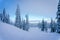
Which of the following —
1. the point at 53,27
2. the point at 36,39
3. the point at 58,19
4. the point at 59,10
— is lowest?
the point at 53,27

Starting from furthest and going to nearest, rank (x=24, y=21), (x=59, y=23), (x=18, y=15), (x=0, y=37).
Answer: (x=24, y=21), (x=18, y=15), (x=59, y=23), (x=0, y=37)

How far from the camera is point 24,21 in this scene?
60250 millimetres

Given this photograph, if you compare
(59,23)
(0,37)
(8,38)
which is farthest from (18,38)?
(59,23)

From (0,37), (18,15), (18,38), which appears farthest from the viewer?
(18,15)

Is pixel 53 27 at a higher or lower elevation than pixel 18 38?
lower

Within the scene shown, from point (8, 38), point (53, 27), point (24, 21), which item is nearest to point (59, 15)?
point (8, 38)

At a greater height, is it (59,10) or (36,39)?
(59,10)

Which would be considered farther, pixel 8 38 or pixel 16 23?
pixel 16 23

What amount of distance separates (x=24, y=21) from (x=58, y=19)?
123 feet

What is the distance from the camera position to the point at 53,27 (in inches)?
1869

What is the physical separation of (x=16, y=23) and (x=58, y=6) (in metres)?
26.3

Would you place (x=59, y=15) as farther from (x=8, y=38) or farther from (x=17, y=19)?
(x=17, y=19)

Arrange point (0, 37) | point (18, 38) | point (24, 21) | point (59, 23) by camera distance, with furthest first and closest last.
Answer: point (24, 21), point (59, 23), point (18, 38), point (0, 37)

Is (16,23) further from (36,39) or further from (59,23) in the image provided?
(36,39)
